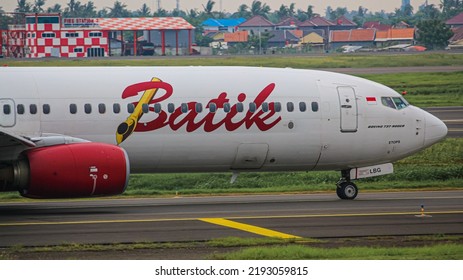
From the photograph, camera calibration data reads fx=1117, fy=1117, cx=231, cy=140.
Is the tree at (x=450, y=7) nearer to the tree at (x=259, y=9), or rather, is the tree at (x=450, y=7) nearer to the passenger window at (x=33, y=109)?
the tree at (x=259, y=9)

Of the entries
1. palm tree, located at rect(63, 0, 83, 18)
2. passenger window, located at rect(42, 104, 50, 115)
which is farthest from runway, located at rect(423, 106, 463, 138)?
palm tree, located at rect(63, 0, 83, 18)

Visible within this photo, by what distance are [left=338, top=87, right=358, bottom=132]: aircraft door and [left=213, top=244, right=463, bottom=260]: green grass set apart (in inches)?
366

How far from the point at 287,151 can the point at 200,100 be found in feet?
9.48

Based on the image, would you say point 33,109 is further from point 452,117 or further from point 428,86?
point 428,86

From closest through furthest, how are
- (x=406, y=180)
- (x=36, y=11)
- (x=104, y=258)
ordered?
1. (x=104, y=258)
2. (x=406, y=180)
3. (x=36, y=11)

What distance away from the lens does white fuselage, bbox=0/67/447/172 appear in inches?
1174

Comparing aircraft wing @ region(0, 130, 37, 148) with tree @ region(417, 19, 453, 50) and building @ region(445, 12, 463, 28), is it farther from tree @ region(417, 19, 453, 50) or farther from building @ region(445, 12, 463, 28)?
building @ region(445, 12, 463, 28)

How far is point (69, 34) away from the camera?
98.4 meters

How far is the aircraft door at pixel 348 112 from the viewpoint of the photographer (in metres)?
31.9

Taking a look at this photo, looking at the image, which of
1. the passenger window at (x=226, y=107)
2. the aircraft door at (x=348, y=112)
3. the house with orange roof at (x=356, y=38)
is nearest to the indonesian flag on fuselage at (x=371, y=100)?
the aircraft door at (x=348, y=112)

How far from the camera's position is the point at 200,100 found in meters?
30.8

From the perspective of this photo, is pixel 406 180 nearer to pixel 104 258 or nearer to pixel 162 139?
pixel 162 139

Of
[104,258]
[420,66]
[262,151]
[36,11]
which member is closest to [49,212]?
[262,151]

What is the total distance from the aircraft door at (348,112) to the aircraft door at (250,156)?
8.01 feet
